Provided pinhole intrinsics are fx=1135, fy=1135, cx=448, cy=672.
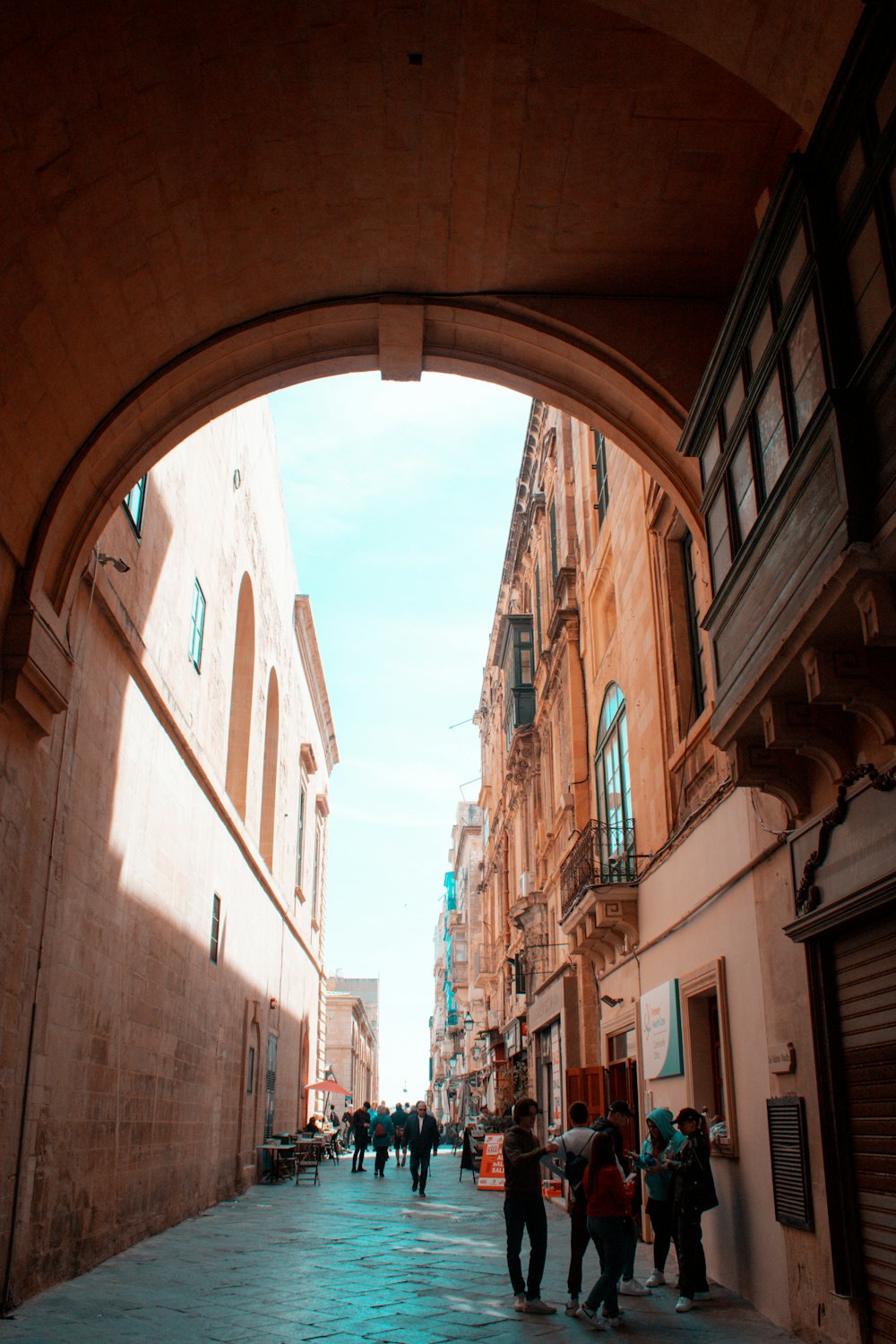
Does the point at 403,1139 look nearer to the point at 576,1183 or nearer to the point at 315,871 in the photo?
the point at 315,871

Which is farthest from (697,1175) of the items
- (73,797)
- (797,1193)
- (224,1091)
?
(224,1091)

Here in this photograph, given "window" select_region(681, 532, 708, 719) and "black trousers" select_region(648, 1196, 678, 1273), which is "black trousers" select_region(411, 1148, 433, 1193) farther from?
"window" select_region(681, 532, 708, 719)

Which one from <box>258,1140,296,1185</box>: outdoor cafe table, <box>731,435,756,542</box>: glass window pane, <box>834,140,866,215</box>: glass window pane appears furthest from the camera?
<box>258,1140,296,1185</box>: outdoor cafe table

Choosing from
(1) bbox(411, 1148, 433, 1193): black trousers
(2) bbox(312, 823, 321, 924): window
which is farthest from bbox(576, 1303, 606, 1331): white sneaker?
(2) bbox(312, 823, 321, 924): window

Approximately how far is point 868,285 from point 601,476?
1078 cm

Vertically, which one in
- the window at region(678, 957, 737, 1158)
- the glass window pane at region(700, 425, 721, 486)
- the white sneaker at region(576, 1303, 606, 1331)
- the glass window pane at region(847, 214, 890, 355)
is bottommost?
the white sneaker at region(576, 1303, 606, 1331)

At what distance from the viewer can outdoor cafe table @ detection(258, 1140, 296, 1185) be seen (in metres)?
22.0

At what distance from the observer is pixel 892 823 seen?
5680mm

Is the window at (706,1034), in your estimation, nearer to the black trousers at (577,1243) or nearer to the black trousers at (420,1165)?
the black trousers at (577,1243)

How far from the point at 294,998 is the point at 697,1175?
23541 millimetres

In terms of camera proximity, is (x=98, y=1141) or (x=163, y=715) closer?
(x=98, y=1141)

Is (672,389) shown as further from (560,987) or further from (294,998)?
(294,998)

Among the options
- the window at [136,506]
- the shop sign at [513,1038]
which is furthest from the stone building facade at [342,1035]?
the window at [136,506]

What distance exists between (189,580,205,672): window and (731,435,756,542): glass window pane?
378 inches
